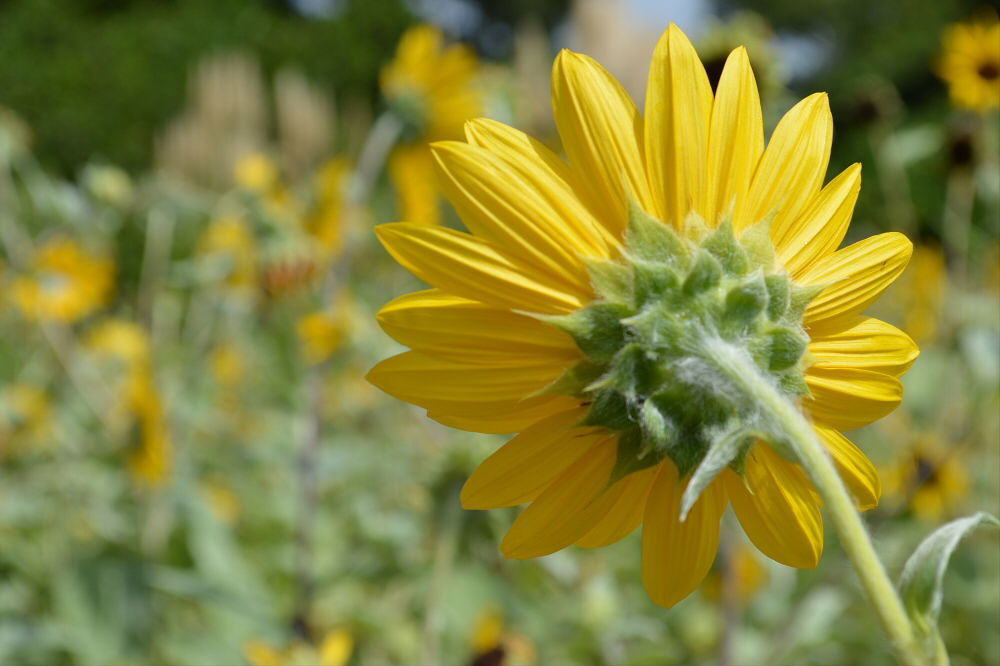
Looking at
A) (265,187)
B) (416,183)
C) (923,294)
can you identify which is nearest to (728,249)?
(416,183)

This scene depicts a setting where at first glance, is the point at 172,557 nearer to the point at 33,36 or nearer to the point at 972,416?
the point at 972,416

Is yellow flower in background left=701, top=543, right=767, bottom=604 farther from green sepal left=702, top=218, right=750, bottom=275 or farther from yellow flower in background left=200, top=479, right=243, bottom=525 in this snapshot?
yellow flower in background left=200, top=479, right=243, bottom=525

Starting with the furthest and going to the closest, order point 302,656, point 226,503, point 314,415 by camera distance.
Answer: point 226,503, point 314,415, point 302,656

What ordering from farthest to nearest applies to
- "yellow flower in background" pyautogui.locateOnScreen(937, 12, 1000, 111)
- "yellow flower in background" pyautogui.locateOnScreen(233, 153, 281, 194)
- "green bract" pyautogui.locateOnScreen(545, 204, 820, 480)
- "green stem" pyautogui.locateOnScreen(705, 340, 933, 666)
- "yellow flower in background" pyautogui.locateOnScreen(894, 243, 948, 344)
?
"yellow flower in background" pyautogui.locateOnScreen(894, 243, 948, 344)
"yellow flower in background" pyautogui.locateOnScreen(937, 12, 1000, 111)
"yellow flower in background" pyautogui.locateOnScreen(233, 153, 281, 194)
"green bract" pyautogui.locateOnScreen(545, 204, 820, 480)
"green stem" pyautogui.locateOnScreen(705, 340, 933, 666)

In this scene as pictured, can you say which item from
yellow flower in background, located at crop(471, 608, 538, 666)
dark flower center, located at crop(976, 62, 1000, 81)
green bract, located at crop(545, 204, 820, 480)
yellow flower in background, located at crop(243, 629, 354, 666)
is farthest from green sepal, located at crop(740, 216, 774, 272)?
dark flower center, located at crop(976, 62, 1000, 81)

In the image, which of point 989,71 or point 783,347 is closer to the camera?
point 783,347

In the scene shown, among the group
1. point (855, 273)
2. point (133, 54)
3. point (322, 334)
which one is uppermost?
point (855, 273)

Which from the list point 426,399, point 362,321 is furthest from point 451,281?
point 362,321

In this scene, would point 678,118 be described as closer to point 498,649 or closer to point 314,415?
point 498,649
